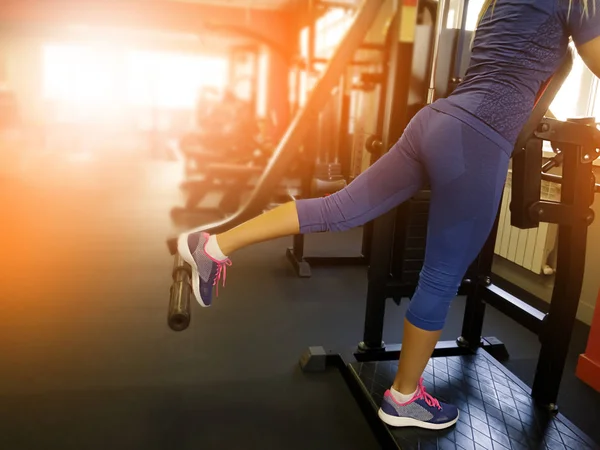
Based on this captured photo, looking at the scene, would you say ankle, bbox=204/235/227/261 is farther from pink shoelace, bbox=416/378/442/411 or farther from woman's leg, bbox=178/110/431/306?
pink shoelace, bbox=416/378/442/411

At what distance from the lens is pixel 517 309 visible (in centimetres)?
152

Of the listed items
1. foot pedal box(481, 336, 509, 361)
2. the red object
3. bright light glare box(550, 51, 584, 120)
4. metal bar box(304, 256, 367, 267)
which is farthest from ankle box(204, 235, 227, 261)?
bright light glare box(550, 51, 584, 120)

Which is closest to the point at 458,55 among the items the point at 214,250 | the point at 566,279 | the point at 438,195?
the point at 438,195

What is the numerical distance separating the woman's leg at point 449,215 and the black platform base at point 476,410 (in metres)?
0.17

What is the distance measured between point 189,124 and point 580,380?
9.52ft

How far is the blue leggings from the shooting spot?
103 cm

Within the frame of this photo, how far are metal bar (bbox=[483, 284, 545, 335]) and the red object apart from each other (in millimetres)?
350

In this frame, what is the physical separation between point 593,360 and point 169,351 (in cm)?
154

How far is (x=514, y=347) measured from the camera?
2.01m

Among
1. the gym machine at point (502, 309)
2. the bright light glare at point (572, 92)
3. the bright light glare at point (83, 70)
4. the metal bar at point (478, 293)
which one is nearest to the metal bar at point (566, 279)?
the gym machine at point (502, 309)

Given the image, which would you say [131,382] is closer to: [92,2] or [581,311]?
[581,311]

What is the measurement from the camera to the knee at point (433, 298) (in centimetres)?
113

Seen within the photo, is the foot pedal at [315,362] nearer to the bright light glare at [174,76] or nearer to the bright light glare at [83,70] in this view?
the bright light glare at [174,76]

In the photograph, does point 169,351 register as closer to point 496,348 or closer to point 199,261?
point 199,261
